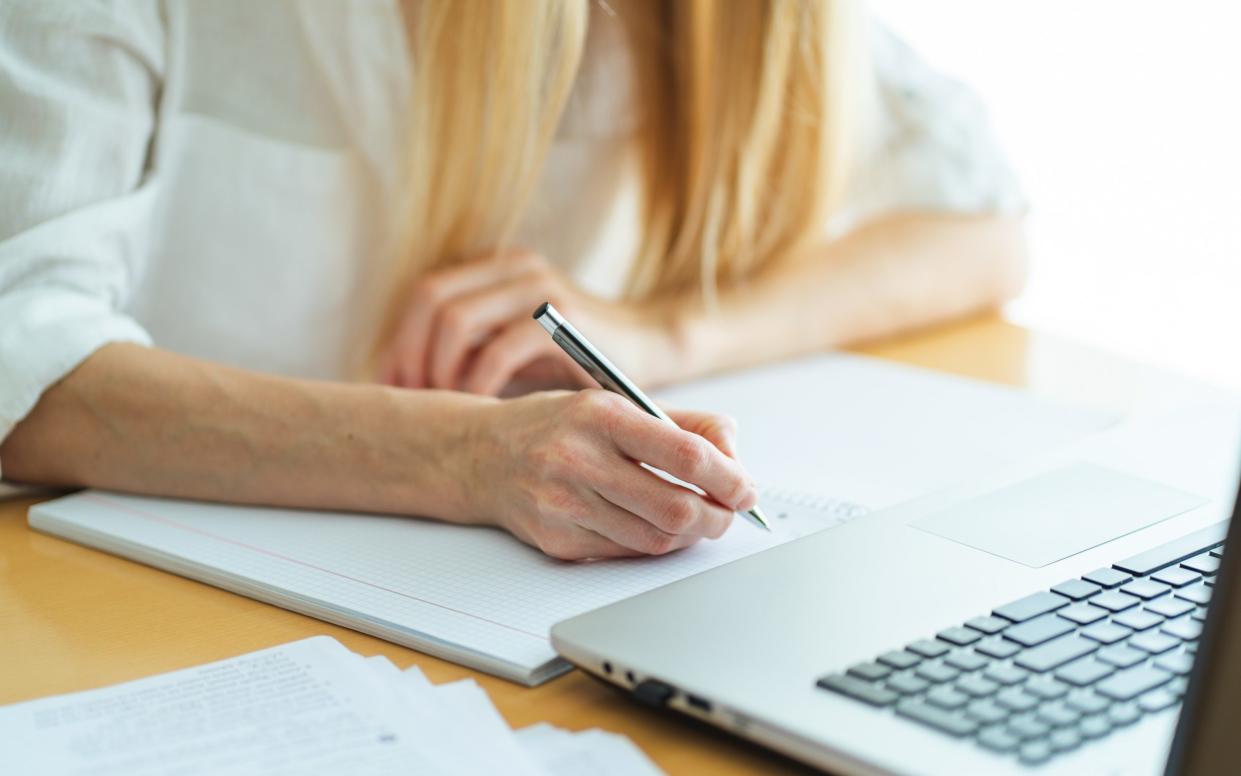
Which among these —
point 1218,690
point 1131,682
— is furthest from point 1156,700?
point 1218,690

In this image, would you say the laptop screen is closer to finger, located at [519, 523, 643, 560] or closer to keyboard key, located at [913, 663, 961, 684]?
keyboard key, located at [913, 663, 961, 684]

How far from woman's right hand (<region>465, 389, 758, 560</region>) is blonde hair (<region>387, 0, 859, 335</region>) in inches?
14.1

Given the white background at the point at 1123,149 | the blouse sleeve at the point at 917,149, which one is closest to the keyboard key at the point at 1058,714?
the blouse sleeve at the point at 917,149

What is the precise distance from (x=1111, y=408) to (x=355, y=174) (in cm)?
64

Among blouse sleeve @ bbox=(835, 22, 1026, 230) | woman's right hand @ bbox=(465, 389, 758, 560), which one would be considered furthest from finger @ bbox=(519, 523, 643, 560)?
blouse sleeve @ bbox=(835, 22, 1026, 230)

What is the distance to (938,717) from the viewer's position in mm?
479

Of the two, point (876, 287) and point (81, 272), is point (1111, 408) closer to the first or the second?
point (876, 287)

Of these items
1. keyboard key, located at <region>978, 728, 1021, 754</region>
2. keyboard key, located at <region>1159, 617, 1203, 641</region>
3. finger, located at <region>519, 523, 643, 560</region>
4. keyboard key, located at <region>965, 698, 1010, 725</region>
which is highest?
keyboard key, located at <region>1159, 617, 1203, 641</region>

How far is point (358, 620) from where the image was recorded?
64 cm

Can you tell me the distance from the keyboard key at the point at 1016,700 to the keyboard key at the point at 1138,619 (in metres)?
0.08

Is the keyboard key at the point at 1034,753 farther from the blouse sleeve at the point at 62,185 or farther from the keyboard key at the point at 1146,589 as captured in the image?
the blouse sleeve at the point at 62,185

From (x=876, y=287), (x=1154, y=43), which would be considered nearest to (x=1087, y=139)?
(x=1154, y=43)

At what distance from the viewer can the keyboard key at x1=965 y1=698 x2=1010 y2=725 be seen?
0.48m

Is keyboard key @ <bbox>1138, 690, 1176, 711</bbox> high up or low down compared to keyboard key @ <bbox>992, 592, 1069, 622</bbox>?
up
